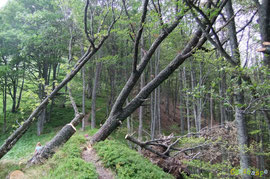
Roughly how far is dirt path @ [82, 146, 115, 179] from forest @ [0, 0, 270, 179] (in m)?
0.03

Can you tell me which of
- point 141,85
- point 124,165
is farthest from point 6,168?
point 141,85

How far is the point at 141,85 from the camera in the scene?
969 centimetres

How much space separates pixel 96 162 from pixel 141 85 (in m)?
5.64

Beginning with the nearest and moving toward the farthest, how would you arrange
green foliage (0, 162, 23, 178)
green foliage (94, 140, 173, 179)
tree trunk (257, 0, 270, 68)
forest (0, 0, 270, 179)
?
tree trunk (257, 0, 270, 68), forest (0, 0, 270, 179), green foliage (94, 140, 173, 179), green foliage (0, 162, 23, 178)

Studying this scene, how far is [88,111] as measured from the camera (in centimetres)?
1722

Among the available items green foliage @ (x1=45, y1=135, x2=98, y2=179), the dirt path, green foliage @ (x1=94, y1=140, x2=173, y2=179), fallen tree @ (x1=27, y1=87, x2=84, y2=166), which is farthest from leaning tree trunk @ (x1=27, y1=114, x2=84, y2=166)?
green foliage @ (x1=94, y1=140, x2=173, y2=179)

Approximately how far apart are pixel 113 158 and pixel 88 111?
521 inches

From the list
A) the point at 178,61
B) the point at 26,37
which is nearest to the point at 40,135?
the point at 26,37

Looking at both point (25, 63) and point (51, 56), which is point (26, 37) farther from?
point (25, 63)

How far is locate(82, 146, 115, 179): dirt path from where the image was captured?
4.30 metres

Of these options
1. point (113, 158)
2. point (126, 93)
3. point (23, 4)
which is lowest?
point (113, 158)

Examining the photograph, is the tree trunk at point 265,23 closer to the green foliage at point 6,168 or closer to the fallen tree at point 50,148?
the fallen tree at point 50,148

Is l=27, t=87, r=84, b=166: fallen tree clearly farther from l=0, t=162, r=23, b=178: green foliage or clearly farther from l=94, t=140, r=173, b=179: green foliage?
l=94, t=140, r=173, b=179: green foliage

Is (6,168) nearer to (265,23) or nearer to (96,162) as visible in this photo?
(96,162)
